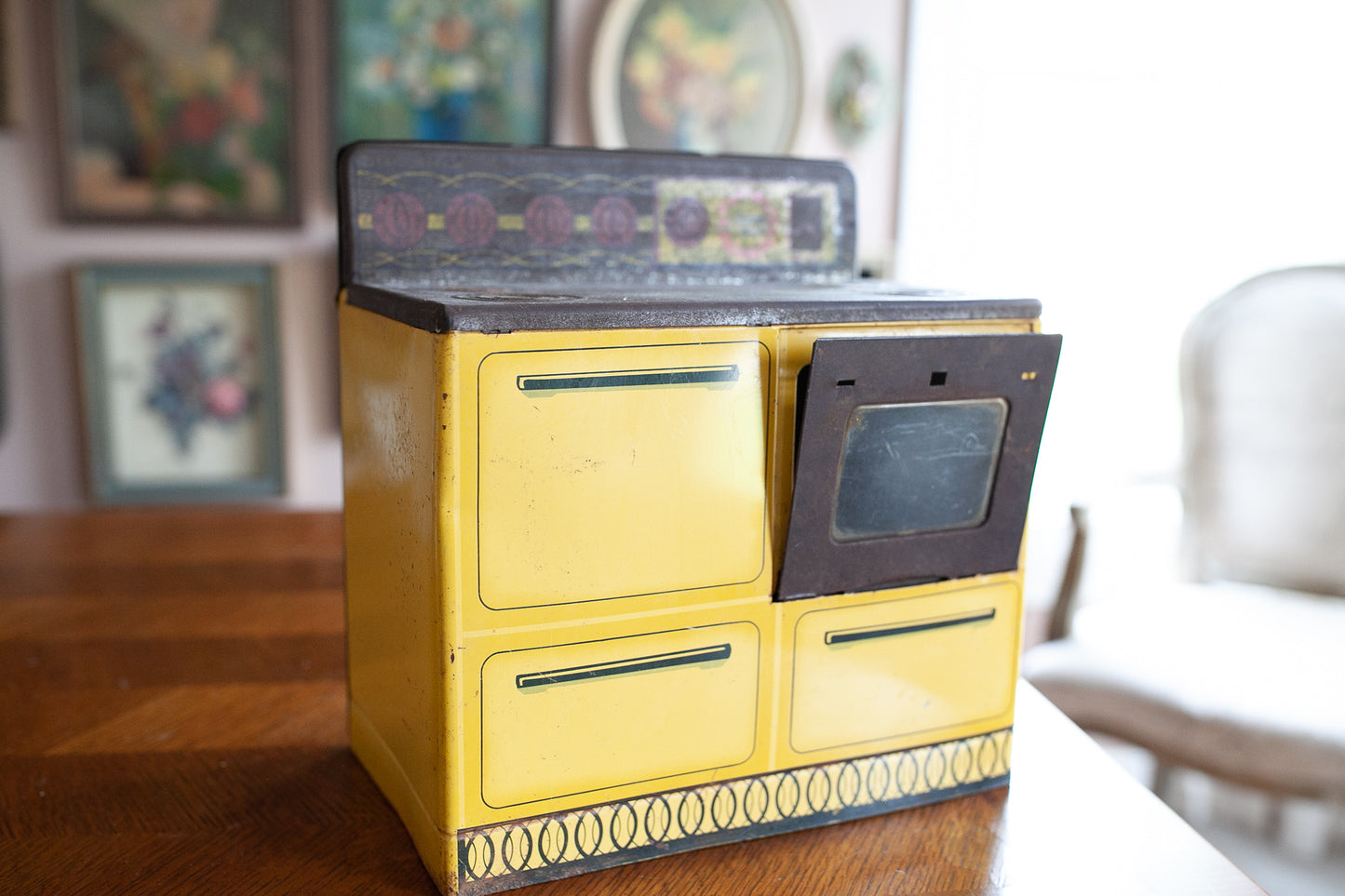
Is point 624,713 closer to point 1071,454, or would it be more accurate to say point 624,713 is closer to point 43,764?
point 43,764

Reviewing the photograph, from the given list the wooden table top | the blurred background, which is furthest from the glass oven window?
the blurred background

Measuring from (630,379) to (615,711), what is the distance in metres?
0.20

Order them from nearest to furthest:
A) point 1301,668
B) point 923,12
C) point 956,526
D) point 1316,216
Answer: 1. point 956,526
2. point 1301,668
3. point 1316,216
4. point 923,12

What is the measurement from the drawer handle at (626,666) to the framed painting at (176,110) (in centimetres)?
225

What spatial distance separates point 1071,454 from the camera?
2.93m

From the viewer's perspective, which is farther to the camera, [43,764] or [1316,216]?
[1316,216]

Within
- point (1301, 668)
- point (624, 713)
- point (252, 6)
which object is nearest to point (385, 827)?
point (624, 713)

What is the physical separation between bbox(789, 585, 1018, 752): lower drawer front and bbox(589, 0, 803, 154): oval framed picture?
7.08 feet

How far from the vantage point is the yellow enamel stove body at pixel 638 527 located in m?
0.58

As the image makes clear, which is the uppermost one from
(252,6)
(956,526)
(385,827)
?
(252,6)

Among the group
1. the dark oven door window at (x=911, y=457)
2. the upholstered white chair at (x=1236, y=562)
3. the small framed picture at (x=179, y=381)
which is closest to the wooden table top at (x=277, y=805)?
the dark oven door window at (x=911, y=457)

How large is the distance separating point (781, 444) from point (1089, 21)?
264cm

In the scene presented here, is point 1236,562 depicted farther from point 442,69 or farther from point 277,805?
point 442,69

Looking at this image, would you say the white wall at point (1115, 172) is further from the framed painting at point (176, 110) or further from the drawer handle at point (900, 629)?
the drawer handle at point (900, 629)
